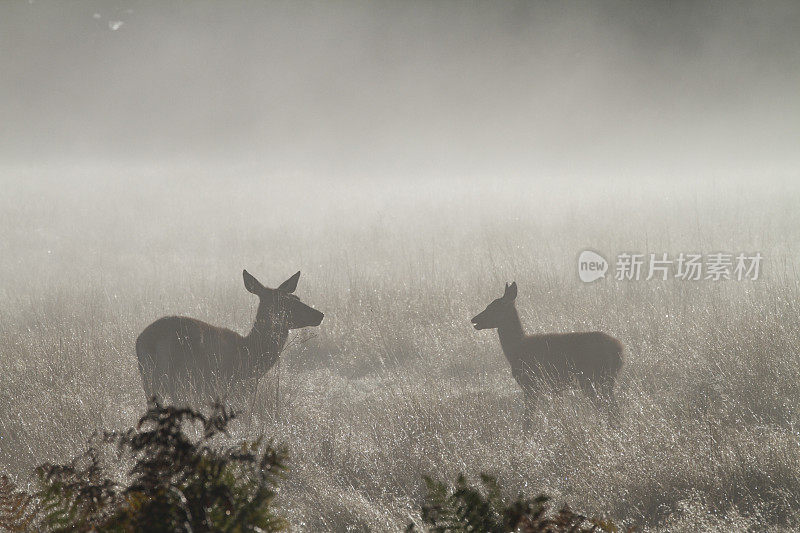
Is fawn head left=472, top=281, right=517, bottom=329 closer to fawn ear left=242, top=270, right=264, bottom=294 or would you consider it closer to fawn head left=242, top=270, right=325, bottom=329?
fawn head left=242, top=270, right=325, bottom=329

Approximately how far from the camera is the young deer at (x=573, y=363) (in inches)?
198

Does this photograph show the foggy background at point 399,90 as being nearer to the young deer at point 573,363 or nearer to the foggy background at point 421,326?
the foggy background at point 421,326

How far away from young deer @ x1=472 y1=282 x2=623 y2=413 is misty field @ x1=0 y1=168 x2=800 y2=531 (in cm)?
15

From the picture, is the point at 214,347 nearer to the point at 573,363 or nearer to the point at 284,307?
the point at 284,307

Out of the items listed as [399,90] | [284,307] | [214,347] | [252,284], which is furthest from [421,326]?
[399,90]

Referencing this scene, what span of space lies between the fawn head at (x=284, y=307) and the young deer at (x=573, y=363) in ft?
6.37

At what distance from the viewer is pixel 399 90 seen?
366 ft

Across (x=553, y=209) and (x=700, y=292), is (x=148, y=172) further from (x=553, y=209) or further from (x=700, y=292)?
(x=700, y=292)

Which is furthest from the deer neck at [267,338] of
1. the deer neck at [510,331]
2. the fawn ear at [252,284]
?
the deer neck at [510,331]

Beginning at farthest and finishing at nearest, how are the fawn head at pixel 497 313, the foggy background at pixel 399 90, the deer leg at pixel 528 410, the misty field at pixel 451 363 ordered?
the foggy background at pixel 399 90 < the fawn head at pixel 497 313 < the deer leg at pixel 528 410 < the misty field at pixel 451 363

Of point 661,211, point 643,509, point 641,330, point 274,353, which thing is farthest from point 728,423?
point 661,211

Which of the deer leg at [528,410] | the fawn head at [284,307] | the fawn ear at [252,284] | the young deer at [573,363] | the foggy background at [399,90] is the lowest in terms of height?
the deer leg at [528,410]

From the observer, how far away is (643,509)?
354 centimetres

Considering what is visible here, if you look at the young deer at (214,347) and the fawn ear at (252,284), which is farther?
the fawn ear at (252,284)
